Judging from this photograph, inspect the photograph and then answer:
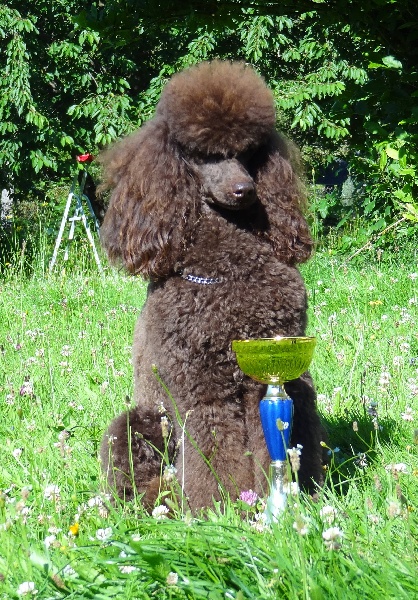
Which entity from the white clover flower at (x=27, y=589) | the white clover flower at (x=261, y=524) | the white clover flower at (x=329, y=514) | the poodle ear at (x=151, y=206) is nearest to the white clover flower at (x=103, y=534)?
the white clover flower at (x=27, y=589)

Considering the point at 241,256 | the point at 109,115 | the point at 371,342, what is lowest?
the point at 371,342

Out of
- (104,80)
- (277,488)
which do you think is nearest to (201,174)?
(277,488)

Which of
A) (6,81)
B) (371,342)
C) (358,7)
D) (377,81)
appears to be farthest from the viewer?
(6,81)

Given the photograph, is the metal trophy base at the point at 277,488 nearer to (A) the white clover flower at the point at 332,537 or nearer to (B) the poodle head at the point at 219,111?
(A) the white clover flower at the point at 332,537

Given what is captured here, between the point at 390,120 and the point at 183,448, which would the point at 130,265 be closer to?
the point at 183,448

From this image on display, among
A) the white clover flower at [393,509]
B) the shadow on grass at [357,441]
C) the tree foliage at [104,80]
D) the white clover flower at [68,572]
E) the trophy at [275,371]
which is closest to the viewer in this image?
the white clover flower at [393,509]

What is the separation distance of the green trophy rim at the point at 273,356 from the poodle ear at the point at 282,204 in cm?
53

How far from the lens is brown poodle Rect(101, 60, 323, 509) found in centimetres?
274

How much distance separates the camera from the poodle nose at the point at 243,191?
8.76ft

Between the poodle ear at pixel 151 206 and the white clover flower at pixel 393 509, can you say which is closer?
the white clover flower at pixel 393 509

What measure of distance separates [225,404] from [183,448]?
22 cm

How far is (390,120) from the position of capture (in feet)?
8.80

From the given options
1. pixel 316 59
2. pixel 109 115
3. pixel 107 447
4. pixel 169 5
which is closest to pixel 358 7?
pixel 169 5

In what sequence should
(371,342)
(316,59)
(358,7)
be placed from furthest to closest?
(316,59)
(371,342)
(358,7)
